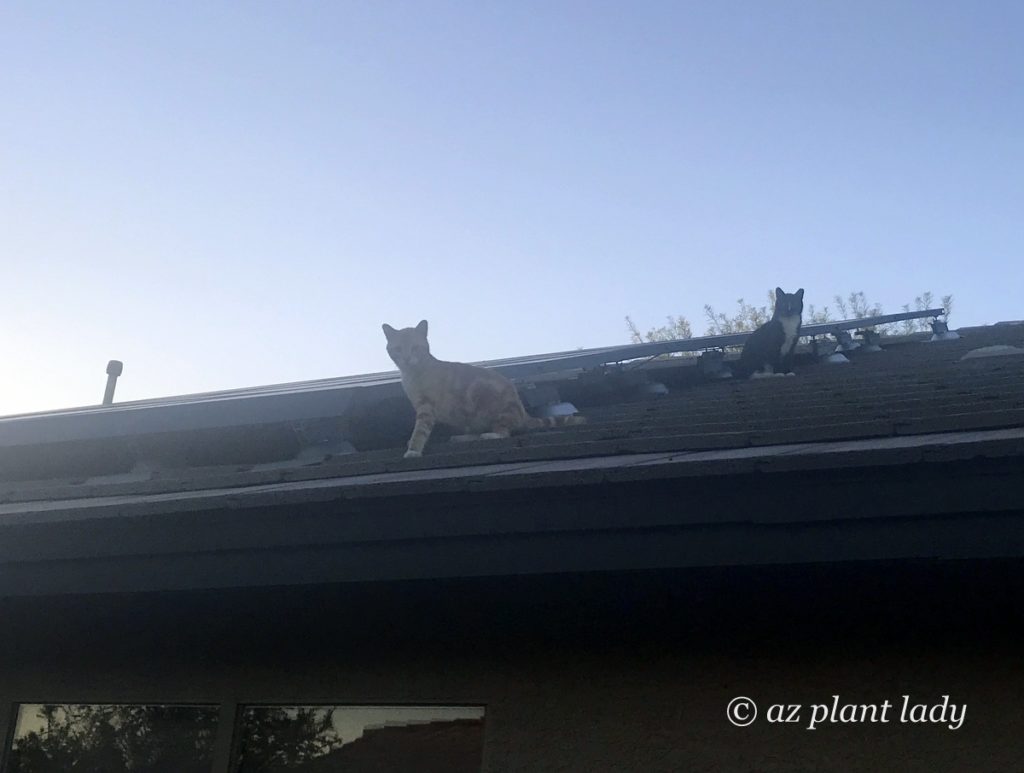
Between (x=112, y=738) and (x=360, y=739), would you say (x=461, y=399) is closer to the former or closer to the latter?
(x=360, y=739)

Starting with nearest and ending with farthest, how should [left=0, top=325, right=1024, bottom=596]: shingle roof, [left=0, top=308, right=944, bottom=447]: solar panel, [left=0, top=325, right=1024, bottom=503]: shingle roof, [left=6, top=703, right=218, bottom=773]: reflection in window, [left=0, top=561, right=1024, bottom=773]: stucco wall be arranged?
[left=0, top=325, right=1024, bottom=596]: shingle roof < [left=0, top=561, right=1024, bottom=773]: stucco wall < [left=0, top=325, right=1024, bottom=503]: shingle roof < [left=6, top=703, right=218, bottom=773]: reflection in window < [left=0, top=308, right=944, bottom=447]: solar panel

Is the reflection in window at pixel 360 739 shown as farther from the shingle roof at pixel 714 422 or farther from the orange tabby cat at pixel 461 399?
the orange tabby cat at pixel 461 399

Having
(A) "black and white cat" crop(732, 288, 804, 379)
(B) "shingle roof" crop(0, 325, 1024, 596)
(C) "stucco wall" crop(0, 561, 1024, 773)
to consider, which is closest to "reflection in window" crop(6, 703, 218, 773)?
(C) "stucco wall" crop(0, 561, 1024, 773)

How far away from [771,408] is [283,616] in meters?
2.50

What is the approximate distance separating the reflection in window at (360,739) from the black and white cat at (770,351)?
4333 millimetres

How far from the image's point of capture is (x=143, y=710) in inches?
152

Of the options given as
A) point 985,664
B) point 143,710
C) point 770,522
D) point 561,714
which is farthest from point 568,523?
point 143,710

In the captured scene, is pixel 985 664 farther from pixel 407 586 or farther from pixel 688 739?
pixel 407 586

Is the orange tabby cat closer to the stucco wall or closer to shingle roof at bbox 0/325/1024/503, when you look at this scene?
shingle roof at bbox 0/325/1024/503

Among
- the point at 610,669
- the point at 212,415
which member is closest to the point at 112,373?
the point at 212,415

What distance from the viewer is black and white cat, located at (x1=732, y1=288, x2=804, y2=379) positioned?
23.8ft

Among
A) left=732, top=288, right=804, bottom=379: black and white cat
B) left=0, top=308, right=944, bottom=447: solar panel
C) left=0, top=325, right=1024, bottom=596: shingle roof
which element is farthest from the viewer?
left=732, top=288, right=804, bottom=379: black and white cat

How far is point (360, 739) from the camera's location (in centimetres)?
353

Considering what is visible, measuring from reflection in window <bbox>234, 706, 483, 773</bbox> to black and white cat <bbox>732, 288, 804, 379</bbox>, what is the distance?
433 centimetres
